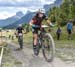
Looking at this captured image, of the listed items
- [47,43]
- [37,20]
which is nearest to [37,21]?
[37,20]

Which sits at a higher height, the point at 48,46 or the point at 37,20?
the point at 37,20

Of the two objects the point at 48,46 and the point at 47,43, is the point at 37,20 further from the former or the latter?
the point at 48,46

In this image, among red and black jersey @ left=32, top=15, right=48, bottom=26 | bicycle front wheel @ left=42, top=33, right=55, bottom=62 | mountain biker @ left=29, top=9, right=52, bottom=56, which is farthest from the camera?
→ red and black jersey @ left=32, top=15, right=48, bottom=26

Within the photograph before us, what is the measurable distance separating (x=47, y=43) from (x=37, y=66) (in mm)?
1568

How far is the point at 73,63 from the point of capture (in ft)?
52.7

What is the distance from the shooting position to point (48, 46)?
547 inches

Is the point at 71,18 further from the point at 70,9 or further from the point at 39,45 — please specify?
the point at 39,45

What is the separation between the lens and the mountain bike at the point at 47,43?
13.6 m

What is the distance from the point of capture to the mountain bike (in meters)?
13.6

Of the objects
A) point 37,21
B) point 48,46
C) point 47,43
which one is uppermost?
point 37,21

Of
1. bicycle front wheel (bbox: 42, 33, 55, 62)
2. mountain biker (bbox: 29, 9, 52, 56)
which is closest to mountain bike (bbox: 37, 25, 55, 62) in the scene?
bicycle front wheel (bbox: 42, 33, 55, 62)

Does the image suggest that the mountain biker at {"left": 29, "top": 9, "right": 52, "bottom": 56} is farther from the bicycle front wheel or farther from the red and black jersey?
the bicycle front wheel

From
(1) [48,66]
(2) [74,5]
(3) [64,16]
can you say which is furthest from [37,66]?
(3) [64,16]

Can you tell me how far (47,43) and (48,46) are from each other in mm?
116
